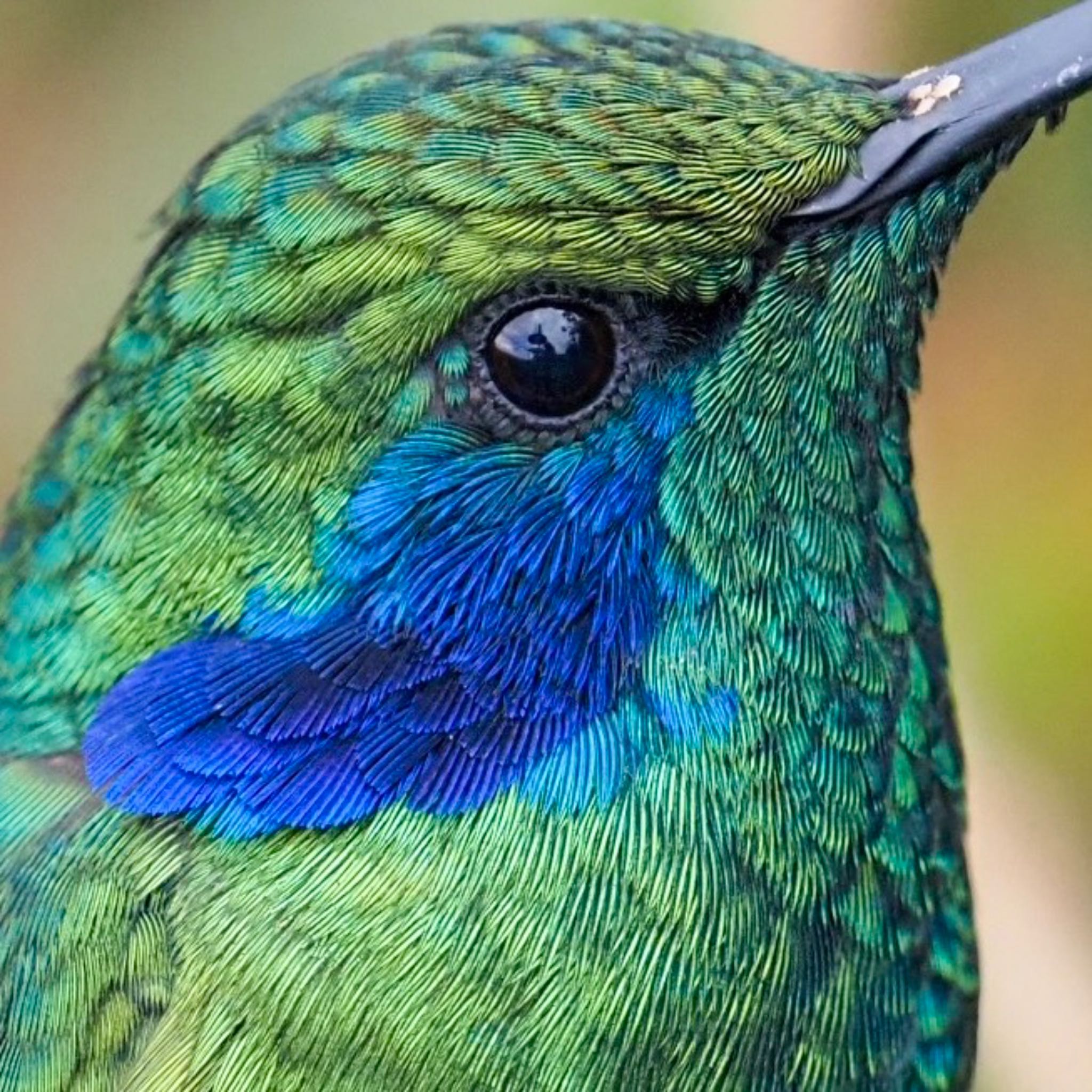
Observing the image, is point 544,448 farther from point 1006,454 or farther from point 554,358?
point 1006,454

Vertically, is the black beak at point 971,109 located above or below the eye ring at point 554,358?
above

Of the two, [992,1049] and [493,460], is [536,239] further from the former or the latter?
[992,1049]

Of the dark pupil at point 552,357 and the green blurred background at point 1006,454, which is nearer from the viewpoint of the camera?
the dark pupil at point 552,357

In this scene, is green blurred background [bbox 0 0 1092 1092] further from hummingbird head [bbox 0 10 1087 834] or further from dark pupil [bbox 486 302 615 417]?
dark pupil [bbox 486 302 615 417]

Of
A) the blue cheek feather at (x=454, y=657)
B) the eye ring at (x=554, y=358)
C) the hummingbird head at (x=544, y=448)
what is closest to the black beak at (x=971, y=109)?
the hummingbird head at (x=544, y=448)

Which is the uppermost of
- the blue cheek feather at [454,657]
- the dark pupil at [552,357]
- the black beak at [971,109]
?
the black beak at [971,109]

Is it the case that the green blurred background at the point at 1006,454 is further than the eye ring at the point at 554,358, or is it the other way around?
the green blurred background at the point at 1006,454

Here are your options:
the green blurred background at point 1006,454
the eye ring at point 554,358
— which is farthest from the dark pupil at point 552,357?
the green blurred background at point 1006,454

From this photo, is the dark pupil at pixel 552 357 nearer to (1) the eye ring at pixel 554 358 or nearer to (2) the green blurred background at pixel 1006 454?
(1) the eye ring at pixel 554 358

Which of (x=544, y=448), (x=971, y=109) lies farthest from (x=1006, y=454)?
(x=544, y=448)

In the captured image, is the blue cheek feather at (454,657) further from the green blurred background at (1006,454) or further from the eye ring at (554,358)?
the green blurred background at (1006,454)
